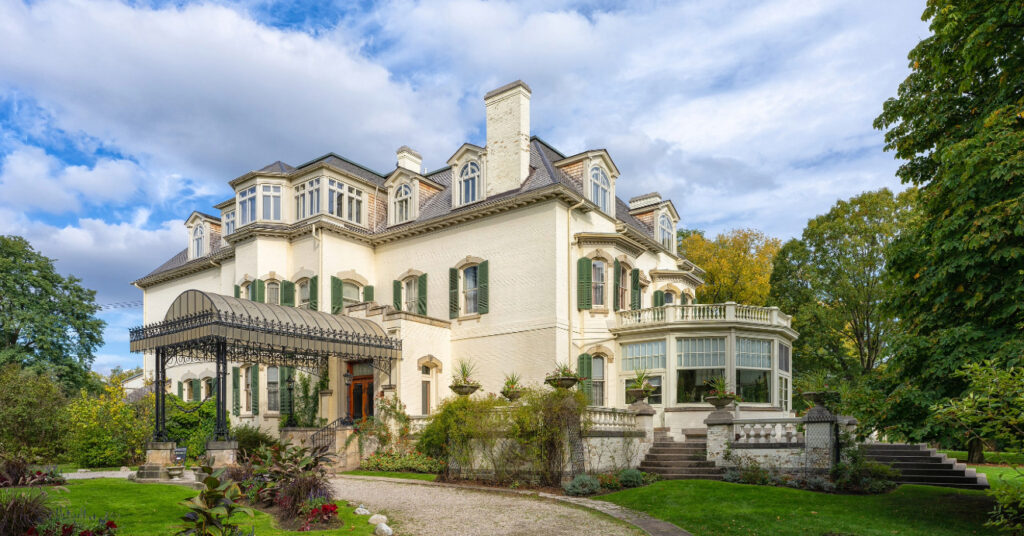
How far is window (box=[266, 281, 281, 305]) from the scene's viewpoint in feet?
91.2

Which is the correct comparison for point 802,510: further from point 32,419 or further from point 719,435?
point 32,419

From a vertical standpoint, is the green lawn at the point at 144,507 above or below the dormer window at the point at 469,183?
below

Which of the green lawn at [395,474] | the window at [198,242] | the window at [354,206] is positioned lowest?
the green lawn at [395,474]

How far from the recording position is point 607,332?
79.6 ft

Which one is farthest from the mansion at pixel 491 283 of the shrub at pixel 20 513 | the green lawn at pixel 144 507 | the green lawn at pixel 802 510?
the shrub at pixel 20 513

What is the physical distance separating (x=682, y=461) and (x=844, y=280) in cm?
1965

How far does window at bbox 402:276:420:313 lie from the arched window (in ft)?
25.5

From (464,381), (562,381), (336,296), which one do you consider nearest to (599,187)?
(464,381)

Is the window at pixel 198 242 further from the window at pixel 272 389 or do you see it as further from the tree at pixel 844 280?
the tree at pixel 844 280

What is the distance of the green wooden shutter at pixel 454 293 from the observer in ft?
83.6

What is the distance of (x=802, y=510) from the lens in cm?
1304

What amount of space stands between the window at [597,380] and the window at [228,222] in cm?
1821

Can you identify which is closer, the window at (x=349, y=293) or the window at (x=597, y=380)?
the window at (x=597, y=380)

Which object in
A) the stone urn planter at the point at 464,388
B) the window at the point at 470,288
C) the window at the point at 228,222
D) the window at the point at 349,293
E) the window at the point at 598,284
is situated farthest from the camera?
the window at the point at 228,222
